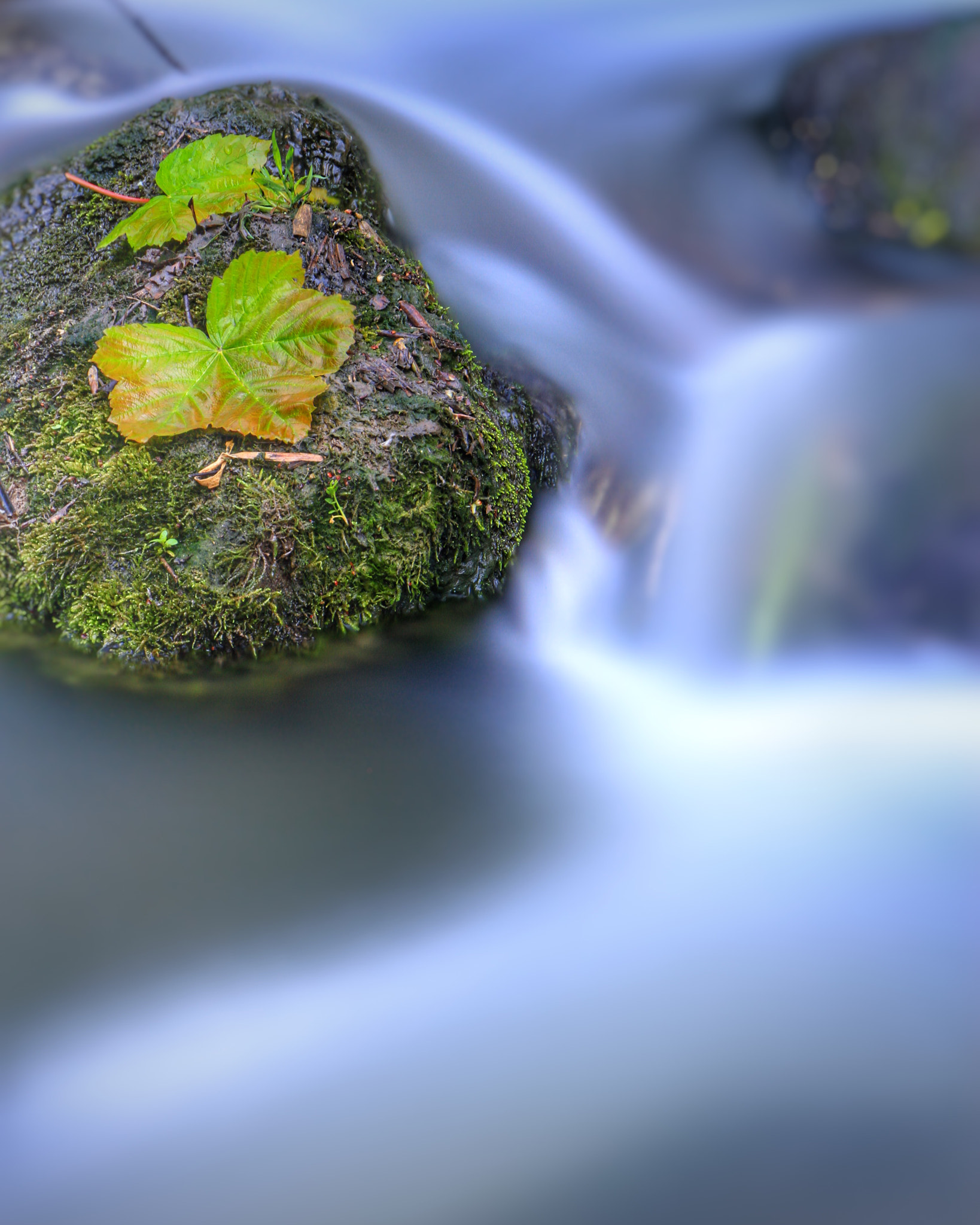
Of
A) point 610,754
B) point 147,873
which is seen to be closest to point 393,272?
point 610,754

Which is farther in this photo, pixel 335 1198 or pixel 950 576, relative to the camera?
pixel 950 576

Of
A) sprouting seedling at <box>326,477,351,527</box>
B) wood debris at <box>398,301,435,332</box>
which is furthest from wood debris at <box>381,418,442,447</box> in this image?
wood debris at <box>398,301,435,332</box>

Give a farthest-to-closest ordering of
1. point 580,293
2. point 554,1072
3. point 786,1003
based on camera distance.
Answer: point 580,293 → point 786,1003 → point 554,1072

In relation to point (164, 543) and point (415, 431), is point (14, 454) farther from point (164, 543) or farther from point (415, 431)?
point (415, 431)

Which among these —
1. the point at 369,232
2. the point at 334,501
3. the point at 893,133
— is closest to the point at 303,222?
the point at 369,232

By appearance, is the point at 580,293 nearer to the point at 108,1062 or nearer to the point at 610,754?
the point at 610,754

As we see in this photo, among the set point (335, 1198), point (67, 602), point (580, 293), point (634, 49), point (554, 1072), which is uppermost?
point (634, 49)

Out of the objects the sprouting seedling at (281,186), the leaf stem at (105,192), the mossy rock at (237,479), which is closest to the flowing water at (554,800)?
the mossy rock at (237,479)
